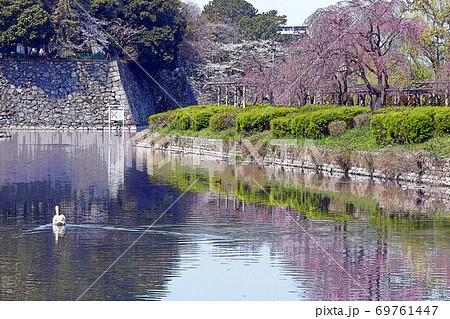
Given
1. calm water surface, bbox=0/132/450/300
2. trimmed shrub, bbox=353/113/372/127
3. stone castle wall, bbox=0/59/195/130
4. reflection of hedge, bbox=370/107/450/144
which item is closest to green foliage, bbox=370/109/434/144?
reflection of hedge, bbox=370/107/450/144

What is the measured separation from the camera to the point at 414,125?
2800 cm

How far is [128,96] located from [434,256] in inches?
2722

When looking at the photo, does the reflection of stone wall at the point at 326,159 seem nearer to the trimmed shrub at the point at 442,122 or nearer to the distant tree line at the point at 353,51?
the trimmed shrub at the point at 442,122

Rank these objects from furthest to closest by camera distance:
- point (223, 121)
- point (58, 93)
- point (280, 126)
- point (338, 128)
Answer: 1. point (58, 93)
2. point (223, 121)
3. point (280, 126)
4. point (338, 128)

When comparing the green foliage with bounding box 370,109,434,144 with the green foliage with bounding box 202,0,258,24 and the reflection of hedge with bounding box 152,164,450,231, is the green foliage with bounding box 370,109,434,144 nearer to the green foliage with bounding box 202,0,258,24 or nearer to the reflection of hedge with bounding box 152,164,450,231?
the reflection of hedge with bounding box 152,164,450,231

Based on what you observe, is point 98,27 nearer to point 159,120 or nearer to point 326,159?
point 159,120

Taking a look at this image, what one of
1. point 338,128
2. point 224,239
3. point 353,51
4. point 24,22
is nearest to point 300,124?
point 338,128

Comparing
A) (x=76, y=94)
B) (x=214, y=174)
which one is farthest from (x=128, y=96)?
(x=214, y=174)

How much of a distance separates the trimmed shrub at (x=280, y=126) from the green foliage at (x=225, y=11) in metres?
80.4

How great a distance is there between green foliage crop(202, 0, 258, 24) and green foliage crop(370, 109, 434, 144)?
Answer: 288ft

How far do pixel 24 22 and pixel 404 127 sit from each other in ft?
174

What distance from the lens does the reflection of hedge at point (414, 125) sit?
91.8 ft

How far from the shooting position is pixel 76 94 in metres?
80.9

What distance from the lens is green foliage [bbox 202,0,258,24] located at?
11594cm
